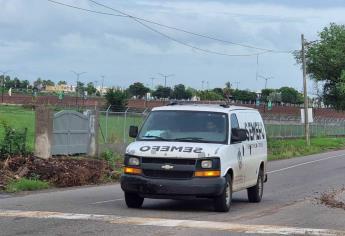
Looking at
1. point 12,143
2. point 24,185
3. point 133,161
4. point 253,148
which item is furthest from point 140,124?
point 133,161

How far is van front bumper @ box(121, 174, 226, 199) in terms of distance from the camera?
12008mm

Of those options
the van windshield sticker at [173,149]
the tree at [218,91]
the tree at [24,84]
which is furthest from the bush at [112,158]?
the tree at [24,84]

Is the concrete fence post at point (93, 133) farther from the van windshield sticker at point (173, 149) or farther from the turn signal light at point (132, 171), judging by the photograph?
the van windshield sticker at point (173, 149)

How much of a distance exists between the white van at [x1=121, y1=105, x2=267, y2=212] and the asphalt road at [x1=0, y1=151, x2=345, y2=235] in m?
0.44

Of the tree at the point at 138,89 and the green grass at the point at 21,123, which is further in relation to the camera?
A: the tree at the point at 138,89

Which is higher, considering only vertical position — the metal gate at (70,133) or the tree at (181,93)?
the tree at (181,93)

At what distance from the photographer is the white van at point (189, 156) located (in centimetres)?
1209

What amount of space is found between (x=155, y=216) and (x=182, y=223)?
1.00 meters

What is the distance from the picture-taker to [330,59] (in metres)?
62.8

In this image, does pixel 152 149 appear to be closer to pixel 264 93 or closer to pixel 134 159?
pixel 134 159

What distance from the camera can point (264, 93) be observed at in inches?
5281

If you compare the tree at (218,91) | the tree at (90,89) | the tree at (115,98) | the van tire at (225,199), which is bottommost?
the van tire at (225,199)

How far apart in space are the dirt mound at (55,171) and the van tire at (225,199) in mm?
7173

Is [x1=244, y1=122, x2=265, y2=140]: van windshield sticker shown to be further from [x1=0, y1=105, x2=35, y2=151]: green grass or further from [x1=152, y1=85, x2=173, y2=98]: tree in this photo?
[x1=152, y1=85, x2=173, y2=98]: tree
